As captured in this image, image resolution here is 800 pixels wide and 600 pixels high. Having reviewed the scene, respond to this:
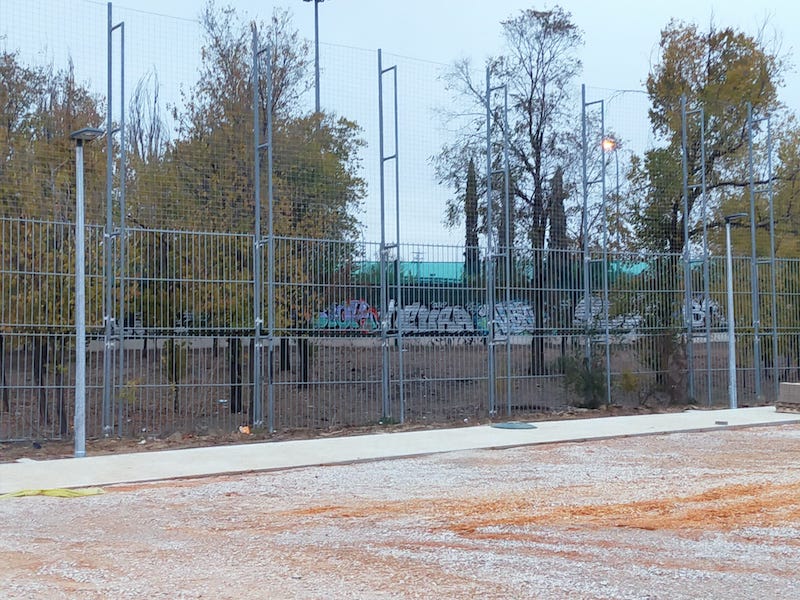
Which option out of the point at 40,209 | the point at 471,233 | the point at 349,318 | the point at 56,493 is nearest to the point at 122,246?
the point at 40,209

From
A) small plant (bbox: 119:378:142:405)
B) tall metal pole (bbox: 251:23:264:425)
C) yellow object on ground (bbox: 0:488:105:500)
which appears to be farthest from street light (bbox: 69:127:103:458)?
tall metal pole (bbox: 251:23:264:425)

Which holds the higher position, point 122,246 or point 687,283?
point 122,246

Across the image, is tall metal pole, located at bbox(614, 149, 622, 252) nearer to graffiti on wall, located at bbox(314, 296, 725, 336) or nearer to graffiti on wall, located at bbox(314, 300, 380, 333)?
graffiti on wall, located at bbox(314, 296, 725, 336)

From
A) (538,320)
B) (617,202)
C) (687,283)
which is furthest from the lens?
(617,202)

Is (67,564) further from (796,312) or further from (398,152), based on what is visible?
(796,312)

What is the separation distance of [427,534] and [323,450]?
5.95 m

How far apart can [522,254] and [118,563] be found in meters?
13.0

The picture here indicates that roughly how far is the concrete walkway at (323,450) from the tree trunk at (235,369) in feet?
6.75

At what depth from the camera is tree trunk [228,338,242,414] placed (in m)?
16.5

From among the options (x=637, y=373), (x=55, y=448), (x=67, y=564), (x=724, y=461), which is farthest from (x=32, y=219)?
(x=637, y=373)

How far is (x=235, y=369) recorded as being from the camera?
16578mm

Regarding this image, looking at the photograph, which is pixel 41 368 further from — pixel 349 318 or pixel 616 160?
pixel 616 160

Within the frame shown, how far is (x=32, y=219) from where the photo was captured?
14617 millimetres

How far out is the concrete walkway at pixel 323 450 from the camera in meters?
11.8
